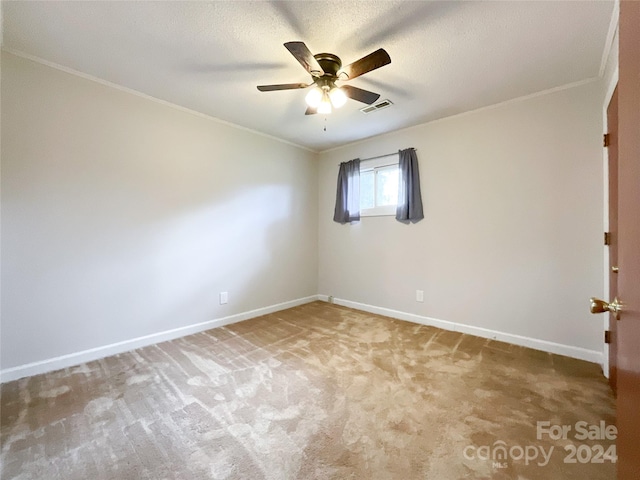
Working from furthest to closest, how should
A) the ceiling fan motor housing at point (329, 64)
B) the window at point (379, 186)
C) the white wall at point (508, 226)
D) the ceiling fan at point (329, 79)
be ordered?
the window at point (379, 186) → the white wall at point (508, 226) → the ceiling fan motor housing at point (329, 64) → the ceiling fan at point (329, 79)

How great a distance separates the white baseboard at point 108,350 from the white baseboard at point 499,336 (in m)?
1.77

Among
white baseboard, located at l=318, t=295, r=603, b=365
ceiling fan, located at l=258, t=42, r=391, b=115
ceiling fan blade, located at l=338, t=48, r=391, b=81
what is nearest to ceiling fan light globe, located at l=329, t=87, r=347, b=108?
ceiling fan, located at l=258, t=42, r=391, b=115

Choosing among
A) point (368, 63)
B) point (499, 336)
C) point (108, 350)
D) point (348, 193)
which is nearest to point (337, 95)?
point (368, 63)

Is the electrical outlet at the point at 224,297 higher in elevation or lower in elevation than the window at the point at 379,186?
lower

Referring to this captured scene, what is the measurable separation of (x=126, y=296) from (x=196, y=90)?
2.03 meters

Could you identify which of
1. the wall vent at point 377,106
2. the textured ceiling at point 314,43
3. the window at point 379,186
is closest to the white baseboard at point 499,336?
the window at point 379,186

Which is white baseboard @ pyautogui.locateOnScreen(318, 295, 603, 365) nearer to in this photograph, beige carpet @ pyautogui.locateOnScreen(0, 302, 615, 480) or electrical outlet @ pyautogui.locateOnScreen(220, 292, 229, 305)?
beige carpet @ pyautogui.locateOnScreen(0, 302, 615, 480)

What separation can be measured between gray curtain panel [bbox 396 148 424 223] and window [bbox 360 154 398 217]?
184 mm

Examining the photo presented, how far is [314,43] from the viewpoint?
1.83m

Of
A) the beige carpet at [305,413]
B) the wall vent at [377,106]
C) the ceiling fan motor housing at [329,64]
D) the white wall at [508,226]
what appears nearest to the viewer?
the beige carpet at [305,413]

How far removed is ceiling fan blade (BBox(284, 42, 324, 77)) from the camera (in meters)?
1.48

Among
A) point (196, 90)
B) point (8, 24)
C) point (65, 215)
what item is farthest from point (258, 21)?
point (65, 215)

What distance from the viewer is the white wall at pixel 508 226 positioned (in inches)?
90.0

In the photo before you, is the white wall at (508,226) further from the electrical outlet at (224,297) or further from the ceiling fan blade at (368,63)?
the electrical outlet at (224,297)
